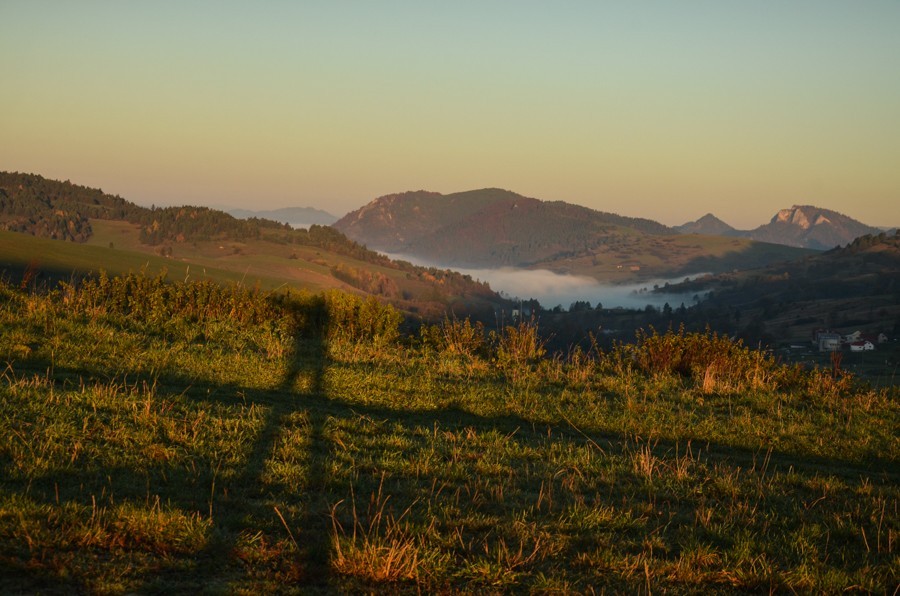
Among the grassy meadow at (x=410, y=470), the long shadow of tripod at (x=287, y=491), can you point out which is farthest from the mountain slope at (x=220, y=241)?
the long shadow of tripod at (x=287, y=491)

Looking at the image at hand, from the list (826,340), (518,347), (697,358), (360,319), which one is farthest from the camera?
(826,340)

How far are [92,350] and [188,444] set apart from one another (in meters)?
5.61

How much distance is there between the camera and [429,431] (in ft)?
30.9

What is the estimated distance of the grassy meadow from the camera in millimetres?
5113

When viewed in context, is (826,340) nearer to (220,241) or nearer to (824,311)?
(824,311)

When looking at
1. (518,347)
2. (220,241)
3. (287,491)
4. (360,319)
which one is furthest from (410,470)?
(220,241)

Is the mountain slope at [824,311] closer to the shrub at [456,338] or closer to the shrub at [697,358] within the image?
the shrub at [697,358]

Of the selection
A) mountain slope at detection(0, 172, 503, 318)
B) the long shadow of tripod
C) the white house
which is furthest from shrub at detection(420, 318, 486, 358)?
the white house

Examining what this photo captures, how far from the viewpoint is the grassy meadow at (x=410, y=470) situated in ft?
16.8

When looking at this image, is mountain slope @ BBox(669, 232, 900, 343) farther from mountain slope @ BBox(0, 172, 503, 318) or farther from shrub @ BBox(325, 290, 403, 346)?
shrub @ BBox(325, 290, 403, 346)

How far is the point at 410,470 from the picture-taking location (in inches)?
296

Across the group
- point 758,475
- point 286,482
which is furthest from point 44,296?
point 758,475

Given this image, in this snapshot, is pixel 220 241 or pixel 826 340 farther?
pixel 220 241

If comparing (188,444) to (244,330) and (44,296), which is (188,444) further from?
(44,296)
